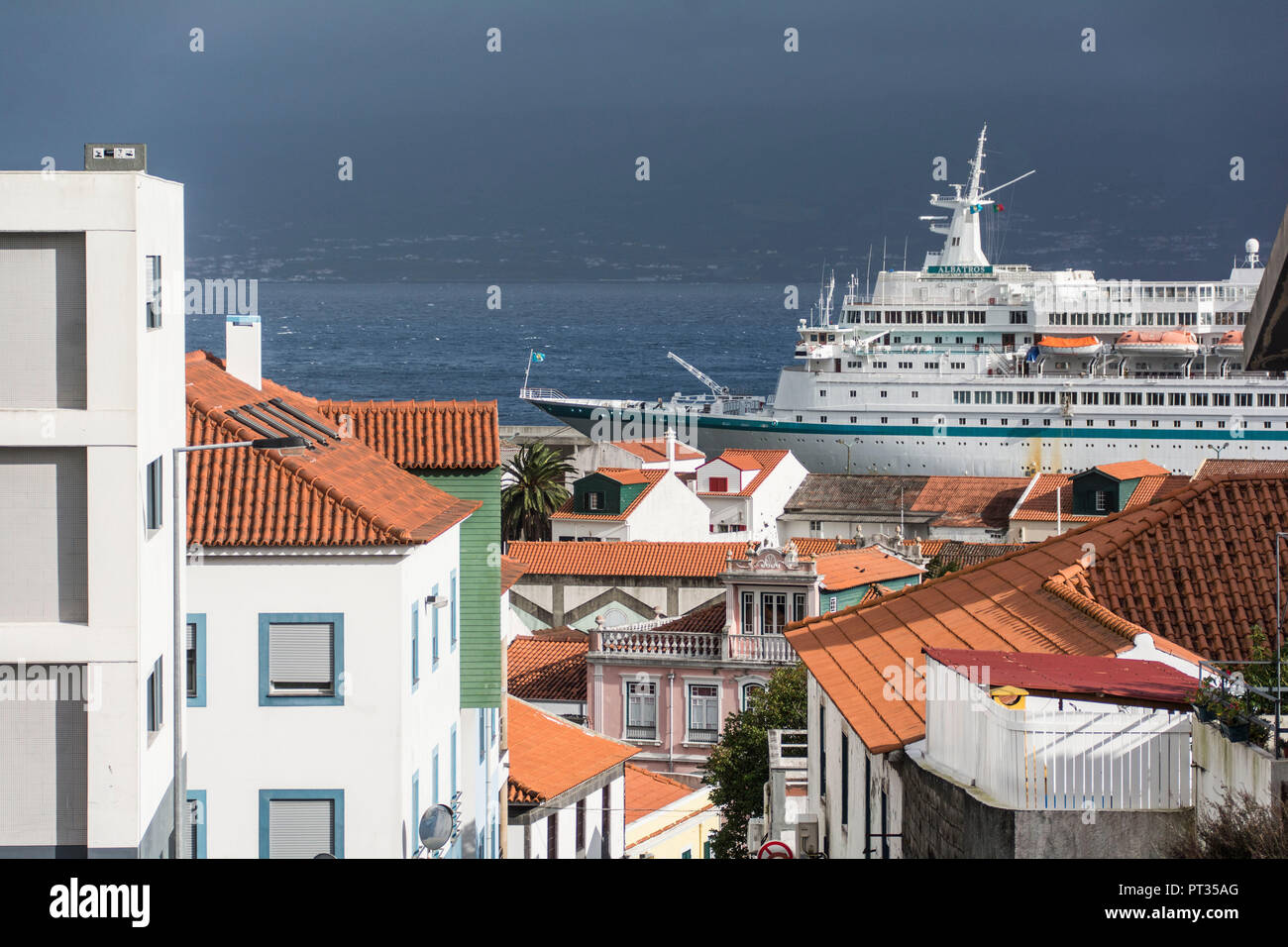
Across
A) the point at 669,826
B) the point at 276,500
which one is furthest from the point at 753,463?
the point at 276,500

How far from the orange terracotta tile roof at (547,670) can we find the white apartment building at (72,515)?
23.1 m

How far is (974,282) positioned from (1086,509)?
47.3 metres

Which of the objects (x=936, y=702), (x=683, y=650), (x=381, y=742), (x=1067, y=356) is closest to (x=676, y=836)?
(x=683, y=650)

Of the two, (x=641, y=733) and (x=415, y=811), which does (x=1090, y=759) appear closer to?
(x=415, y=811)

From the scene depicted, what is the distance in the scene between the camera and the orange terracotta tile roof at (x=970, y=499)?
66.4 meters

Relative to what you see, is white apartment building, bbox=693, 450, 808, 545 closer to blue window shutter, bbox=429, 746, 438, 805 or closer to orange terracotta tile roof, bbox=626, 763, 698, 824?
orange terracotta tile roof, bbox=626, 763, 698, 824

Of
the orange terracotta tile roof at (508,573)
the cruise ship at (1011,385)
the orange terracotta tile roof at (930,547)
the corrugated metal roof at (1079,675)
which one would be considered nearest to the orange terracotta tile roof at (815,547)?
the orange terracotta tile roof at (930,547)

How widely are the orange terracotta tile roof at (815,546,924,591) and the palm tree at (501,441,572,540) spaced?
1796 centimetres

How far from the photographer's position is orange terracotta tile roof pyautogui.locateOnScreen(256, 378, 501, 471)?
19578mm

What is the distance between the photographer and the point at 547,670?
35.3m

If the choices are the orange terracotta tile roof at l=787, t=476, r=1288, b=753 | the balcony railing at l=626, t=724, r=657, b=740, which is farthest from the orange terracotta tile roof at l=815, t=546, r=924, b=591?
the orange terracotta tile roof at l=787, t=476, r=1288, b=753

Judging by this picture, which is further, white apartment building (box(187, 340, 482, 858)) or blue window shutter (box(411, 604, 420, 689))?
blue window shutter (box(411, 604, 420, 689))

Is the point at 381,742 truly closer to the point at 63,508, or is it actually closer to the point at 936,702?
the point at 63,508

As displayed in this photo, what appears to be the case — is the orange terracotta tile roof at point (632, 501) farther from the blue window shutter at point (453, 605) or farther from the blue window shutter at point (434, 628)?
the blue window shutter at point (434, 628)
